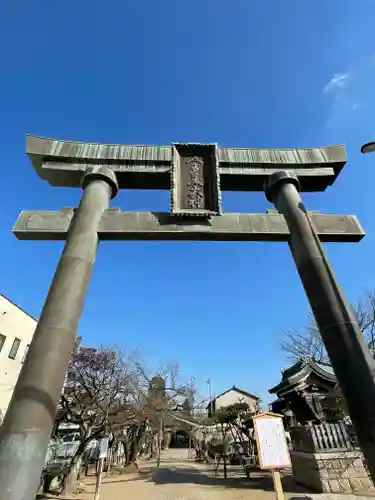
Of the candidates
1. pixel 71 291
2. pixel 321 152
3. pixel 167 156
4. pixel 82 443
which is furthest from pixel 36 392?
pixel 82 443

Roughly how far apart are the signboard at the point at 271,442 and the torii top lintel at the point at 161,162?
5.18 m

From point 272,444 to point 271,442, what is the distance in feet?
0.17

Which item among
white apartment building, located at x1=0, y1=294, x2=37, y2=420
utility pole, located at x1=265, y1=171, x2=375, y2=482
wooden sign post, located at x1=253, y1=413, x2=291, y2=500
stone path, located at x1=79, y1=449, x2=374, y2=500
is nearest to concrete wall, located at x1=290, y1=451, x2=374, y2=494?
stone path, located at x1=79, y1=449, x2=374, y2=500

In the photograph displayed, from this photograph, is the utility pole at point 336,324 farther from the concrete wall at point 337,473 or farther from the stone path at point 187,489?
the concrete wall at point 337,473

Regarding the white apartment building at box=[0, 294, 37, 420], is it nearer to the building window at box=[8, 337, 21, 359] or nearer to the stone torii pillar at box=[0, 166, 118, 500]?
the building window at box=[8, 337, 21, 359]

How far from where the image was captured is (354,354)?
13.1 feet

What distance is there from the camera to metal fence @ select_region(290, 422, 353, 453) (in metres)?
10.4

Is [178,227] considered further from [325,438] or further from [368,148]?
[325,438]

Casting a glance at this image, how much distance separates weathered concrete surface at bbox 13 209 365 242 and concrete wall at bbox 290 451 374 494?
28.5 ft

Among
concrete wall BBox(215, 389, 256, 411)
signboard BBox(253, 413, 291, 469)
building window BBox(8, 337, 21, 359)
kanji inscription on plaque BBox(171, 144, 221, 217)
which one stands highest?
concrete wall BBox(215, 389, 256, 411)

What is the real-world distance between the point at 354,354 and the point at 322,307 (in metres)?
0.74

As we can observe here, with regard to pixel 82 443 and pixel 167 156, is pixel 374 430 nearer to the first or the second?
pixel 167 156

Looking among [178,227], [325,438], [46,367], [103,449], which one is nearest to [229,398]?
[103,449]

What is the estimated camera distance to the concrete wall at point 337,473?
9625mm
